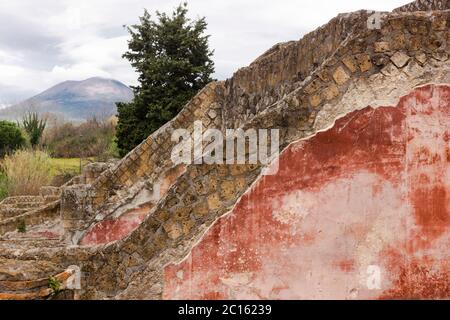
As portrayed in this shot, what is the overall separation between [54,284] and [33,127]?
37184 millimetres

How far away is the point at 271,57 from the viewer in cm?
678

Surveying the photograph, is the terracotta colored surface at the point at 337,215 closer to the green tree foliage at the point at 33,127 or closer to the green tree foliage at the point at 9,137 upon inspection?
the green tree foliage at the point at 9,137

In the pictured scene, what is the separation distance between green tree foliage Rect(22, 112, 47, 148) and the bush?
488 inches

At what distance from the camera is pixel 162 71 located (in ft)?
80.1

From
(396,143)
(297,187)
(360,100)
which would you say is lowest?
(297,187)

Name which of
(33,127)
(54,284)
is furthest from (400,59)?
(33,127)

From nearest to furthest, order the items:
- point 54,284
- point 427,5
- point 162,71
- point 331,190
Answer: point 331,190
point 54,284
point 427,5
point 162,71

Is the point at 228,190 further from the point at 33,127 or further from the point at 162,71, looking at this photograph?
the point at 33,127

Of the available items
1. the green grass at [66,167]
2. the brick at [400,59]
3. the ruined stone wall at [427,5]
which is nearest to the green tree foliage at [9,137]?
the green grass at [66,167]

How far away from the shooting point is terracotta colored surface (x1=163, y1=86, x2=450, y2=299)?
4148mm
